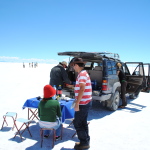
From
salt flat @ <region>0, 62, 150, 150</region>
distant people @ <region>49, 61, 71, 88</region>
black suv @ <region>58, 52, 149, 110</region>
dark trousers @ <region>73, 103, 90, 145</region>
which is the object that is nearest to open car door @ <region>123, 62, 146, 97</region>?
black suv @ <region>58, 52, 149, 110</region>

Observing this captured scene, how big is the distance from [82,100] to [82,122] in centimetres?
50

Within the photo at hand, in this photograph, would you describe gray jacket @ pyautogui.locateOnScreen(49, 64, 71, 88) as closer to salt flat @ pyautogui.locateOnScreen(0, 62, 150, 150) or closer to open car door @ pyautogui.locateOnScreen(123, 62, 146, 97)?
salt flat @ pyautogui.locateOnScreen(0, 62, 150, 150)

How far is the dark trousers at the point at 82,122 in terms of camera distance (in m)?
3.60

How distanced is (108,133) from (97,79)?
9.33 feet

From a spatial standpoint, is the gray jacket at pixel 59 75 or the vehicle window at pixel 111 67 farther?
the vehicle window at pixel 111 67

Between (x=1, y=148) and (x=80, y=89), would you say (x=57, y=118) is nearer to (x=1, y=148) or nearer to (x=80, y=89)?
(x=80, y=89)

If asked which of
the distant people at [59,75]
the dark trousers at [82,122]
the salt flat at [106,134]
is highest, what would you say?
the distant people at [59,75]

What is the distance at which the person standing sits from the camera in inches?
136

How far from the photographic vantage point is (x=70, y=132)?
190 inches

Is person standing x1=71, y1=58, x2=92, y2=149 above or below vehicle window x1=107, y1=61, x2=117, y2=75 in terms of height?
below

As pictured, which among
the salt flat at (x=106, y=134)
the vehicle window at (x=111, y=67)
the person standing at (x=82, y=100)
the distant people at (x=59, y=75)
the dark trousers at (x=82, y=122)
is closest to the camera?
the person standing at (x=82, y=100)

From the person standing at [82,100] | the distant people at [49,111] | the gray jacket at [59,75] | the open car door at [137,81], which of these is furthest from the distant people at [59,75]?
the open car door at [137,81]

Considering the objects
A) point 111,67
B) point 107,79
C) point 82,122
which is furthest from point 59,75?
point 82,122

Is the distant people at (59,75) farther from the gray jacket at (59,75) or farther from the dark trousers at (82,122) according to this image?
the dark trousers at (82,122)
